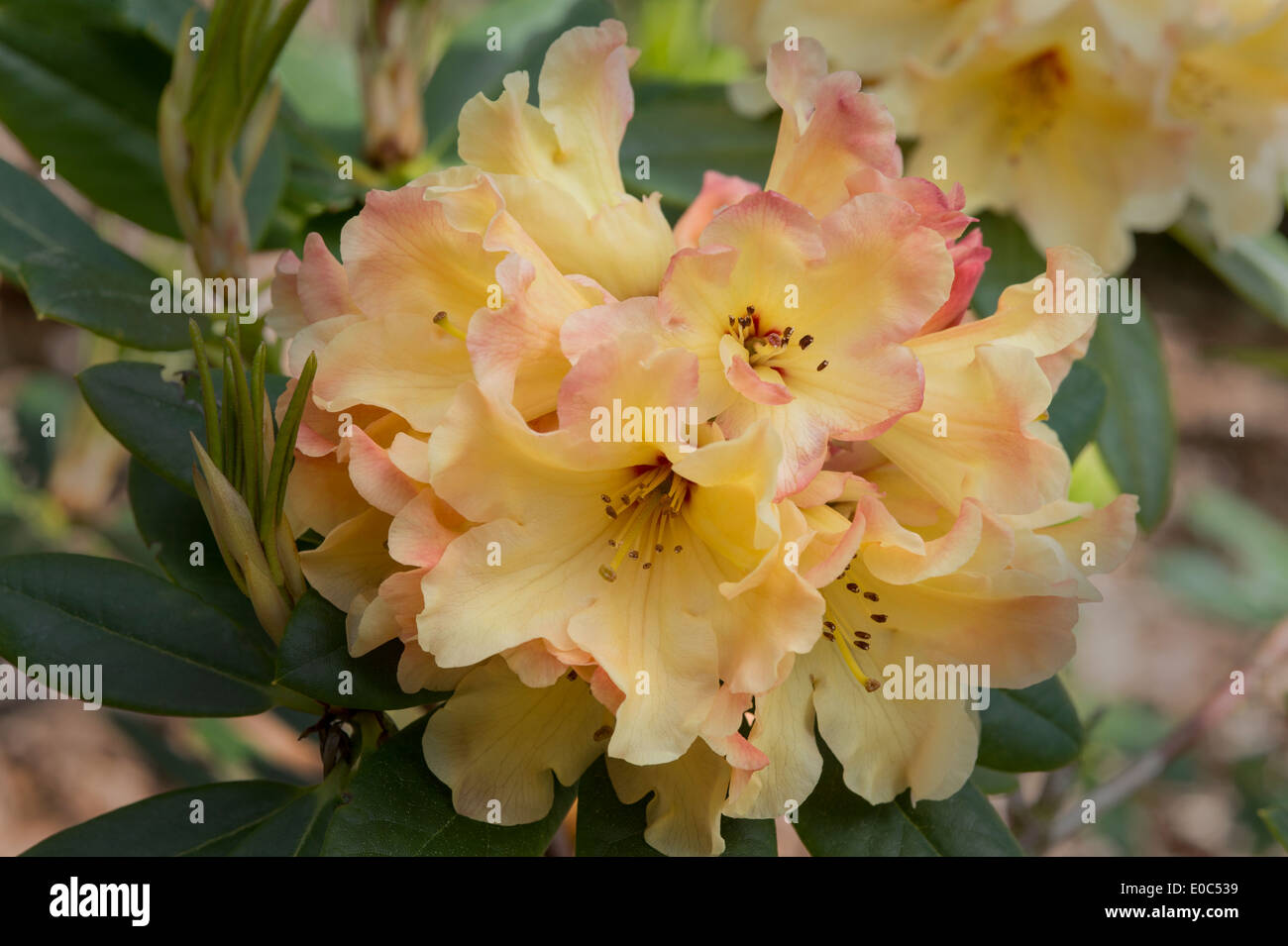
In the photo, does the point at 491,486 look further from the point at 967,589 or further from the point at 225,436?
the point at 967,589

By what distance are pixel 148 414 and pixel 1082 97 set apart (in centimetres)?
86

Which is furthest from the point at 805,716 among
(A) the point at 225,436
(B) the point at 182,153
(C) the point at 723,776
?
(B) the point at 182,153

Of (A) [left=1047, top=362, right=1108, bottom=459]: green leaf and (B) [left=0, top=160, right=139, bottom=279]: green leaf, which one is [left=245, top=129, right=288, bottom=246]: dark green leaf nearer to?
(B) [left=0, top=160, right=139, bottom=279]: green leaf

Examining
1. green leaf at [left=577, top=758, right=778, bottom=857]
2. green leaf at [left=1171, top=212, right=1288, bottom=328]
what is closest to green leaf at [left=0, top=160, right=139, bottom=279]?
green leaf at [left=577, top=758, right=778, bottom=857]

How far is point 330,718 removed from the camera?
67 cm

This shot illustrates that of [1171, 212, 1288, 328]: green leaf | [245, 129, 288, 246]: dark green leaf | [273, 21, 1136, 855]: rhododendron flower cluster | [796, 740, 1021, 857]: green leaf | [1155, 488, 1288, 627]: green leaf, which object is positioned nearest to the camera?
[273, 21, 1136, 855]: rhododendron flower cluster

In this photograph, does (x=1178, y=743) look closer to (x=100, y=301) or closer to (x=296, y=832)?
(x=296, y=832)

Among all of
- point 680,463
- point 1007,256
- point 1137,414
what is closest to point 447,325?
point 680,463

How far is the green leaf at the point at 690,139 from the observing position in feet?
3.55

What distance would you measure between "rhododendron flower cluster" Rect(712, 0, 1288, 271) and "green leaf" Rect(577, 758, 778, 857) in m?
0.66

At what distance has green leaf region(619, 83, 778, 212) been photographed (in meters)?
1.08

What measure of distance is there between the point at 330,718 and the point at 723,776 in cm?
24

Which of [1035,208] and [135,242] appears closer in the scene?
[1035,208]

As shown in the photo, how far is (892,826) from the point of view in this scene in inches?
26.4
